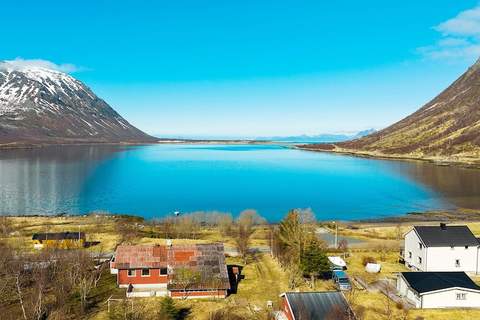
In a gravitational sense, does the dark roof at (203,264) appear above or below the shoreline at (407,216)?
above

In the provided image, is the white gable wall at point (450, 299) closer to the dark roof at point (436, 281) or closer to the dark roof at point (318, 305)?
the dark roof at point (436, 281)

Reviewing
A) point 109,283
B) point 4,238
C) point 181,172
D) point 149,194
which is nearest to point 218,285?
point 109,283

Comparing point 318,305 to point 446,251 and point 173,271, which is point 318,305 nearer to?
point 173,271

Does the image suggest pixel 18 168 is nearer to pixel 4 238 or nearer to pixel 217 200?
pixel 217 200

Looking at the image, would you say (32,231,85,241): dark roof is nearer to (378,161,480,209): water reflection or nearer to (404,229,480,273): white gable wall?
(404,229,480,273): white gable wall

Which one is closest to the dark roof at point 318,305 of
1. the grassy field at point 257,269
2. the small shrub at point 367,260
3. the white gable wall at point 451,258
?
the grassy field at point 257,269

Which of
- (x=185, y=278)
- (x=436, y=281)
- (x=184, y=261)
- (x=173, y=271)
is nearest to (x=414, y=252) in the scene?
(x=436, y=281)

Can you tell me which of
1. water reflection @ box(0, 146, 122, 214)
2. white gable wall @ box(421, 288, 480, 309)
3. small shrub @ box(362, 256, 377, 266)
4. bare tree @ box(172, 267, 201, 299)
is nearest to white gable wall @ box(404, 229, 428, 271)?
small shrub @ box(362, 256, 377, 266)

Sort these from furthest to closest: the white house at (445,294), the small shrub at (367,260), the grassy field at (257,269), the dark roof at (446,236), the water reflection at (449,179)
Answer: the water reflection at (449,179), the small shrub at (367,260), the dark roof at (446,236), the white house at (445,294), the grassy field at (257,269)
